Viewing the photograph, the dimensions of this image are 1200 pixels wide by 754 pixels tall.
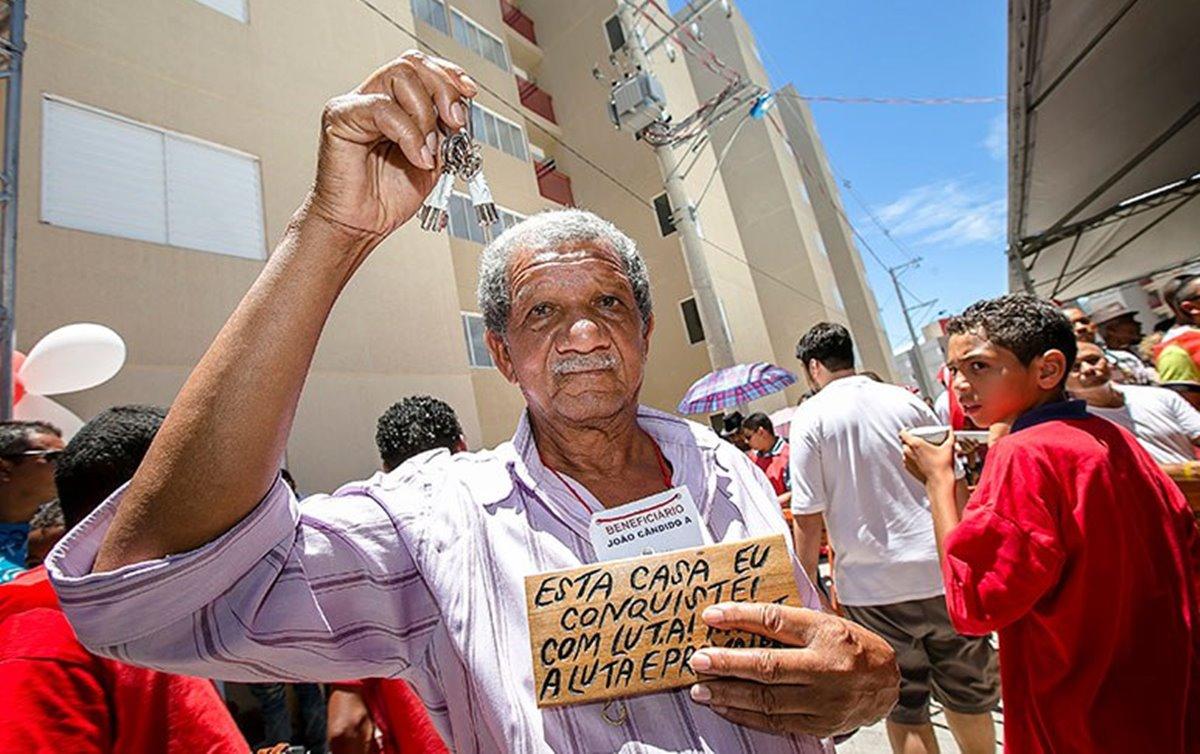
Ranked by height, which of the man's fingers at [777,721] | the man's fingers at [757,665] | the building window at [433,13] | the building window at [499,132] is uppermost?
the building window at [433,13]

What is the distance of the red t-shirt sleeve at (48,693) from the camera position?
107 centimetres

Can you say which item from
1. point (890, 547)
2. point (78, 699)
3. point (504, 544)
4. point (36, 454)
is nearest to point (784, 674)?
point (504, 544)

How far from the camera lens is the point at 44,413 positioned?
446cm

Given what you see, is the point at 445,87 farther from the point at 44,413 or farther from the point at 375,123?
the point at 44,413

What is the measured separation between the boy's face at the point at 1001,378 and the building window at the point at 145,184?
25.9ft

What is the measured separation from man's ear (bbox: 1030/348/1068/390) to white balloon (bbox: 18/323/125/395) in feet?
19.8

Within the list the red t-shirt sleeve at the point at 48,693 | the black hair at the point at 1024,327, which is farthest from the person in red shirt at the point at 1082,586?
the red t-shirt sleeve at the point at 48,693

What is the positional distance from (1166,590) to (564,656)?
5.50ft

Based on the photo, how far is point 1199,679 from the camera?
1446 mm

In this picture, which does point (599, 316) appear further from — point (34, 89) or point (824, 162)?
point (824, 162)

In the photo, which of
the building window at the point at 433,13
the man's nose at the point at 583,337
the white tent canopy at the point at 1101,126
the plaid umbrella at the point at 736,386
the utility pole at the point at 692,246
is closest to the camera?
the man's nose at the point at 583,337

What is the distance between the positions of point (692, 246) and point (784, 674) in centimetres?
964

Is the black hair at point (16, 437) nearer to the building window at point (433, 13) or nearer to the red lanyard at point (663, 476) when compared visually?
the red lanyard at point (663, 476)

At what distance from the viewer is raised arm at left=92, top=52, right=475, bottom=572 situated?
73 cm
